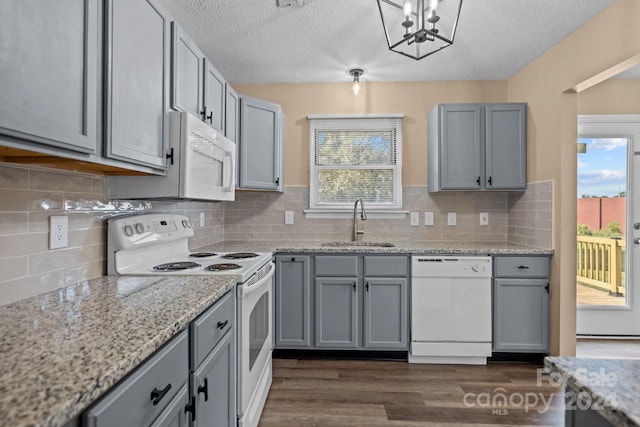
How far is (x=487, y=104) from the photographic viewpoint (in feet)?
10.1

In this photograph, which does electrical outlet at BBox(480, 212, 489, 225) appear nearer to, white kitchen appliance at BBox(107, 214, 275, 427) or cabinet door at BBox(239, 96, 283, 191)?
cabinet door at BBox(239, 96, 283, 191)

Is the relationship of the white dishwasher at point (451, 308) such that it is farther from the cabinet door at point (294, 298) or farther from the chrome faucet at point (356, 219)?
the cabinet door at point (294, 298)

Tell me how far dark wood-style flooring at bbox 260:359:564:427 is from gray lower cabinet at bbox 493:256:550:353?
0.19 metres

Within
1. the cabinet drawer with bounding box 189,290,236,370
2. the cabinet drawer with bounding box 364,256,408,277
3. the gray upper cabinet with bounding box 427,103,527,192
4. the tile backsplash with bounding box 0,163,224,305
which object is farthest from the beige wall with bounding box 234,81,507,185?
the cabinet drawer with bounding box 189,290,236,370

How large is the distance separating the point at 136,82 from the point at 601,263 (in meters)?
4.21

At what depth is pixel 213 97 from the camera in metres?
2.33

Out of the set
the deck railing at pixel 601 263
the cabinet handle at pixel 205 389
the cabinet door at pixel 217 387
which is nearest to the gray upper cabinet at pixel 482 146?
the deck railing at pixel 601 263

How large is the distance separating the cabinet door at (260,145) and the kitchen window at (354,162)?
422 mm

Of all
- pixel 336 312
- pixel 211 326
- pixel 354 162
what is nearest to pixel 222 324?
pixel 211 326

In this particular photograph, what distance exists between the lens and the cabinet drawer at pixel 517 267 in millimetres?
2764

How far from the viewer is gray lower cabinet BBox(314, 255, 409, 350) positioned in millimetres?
2820

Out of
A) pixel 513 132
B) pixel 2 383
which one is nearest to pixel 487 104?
pixel 513 132

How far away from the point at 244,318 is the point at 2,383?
3.73 feet

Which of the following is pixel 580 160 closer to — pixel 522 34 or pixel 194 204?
pixel 522 34
